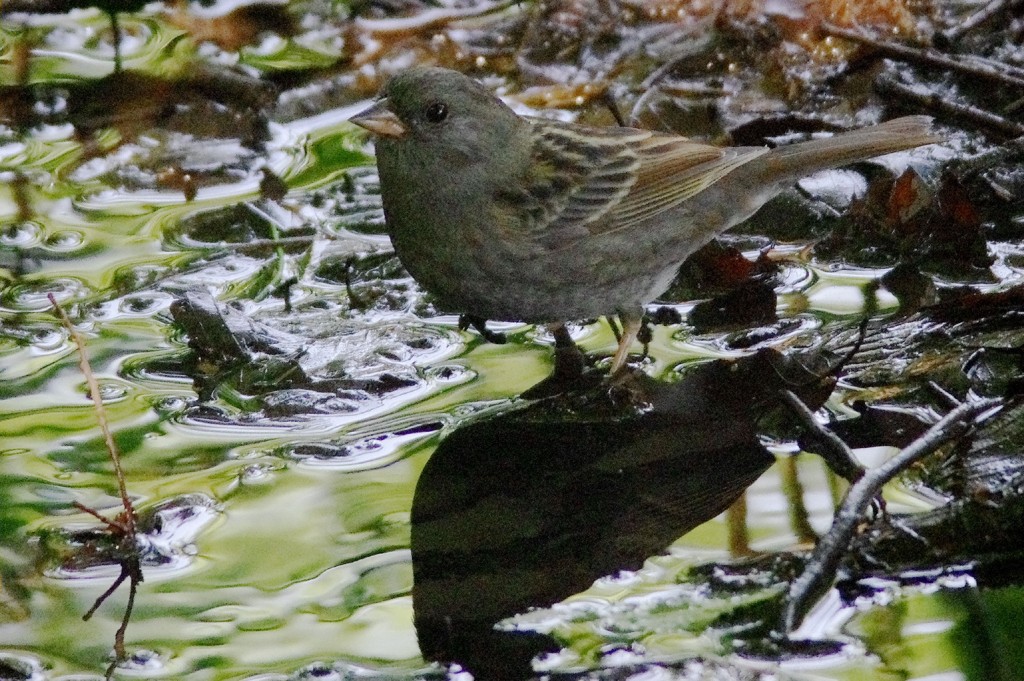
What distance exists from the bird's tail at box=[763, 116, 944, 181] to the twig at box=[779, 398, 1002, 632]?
5.82 feet

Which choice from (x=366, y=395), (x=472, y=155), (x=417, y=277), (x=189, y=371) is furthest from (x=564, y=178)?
(x=189, y=371)

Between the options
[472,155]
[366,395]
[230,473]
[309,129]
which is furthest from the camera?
[309,129]

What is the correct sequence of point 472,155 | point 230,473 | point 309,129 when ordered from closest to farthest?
point 230,473 → point 472,155 → point 309,129

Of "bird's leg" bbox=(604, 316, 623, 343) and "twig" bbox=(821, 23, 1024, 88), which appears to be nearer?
"bird's leg" bbox=(604, 316, 623, 343)

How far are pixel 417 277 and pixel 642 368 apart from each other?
2.61 ft

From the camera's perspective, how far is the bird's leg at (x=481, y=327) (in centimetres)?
448

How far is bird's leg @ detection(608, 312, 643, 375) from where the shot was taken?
13.8ft

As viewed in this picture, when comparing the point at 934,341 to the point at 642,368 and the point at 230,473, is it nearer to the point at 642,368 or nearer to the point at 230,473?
the point at 642,368

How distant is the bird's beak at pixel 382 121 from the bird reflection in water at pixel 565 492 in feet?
3.43

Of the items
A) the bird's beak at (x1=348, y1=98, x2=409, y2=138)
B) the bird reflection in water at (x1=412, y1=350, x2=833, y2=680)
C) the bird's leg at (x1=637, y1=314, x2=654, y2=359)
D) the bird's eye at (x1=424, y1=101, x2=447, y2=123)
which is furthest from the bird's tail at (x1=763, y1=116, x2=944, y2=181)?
the bird's beak at (x1=348, y1=98, x2=409, y2=138)

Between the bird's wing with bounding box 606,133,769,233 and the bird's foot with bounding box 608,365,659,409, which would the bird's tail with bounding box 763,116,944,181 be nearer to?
Answer: the bird's wing with bounding box 606,133,769,233

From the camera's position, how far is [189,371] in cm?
417

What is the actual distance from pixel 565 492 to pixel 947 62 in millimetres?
3228

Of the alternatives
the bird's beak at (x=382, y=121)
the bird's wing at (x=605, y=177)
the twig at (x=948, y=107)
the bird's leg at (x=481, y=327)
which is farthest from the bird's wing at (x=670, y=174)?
the twig at (x=948, y=107)
